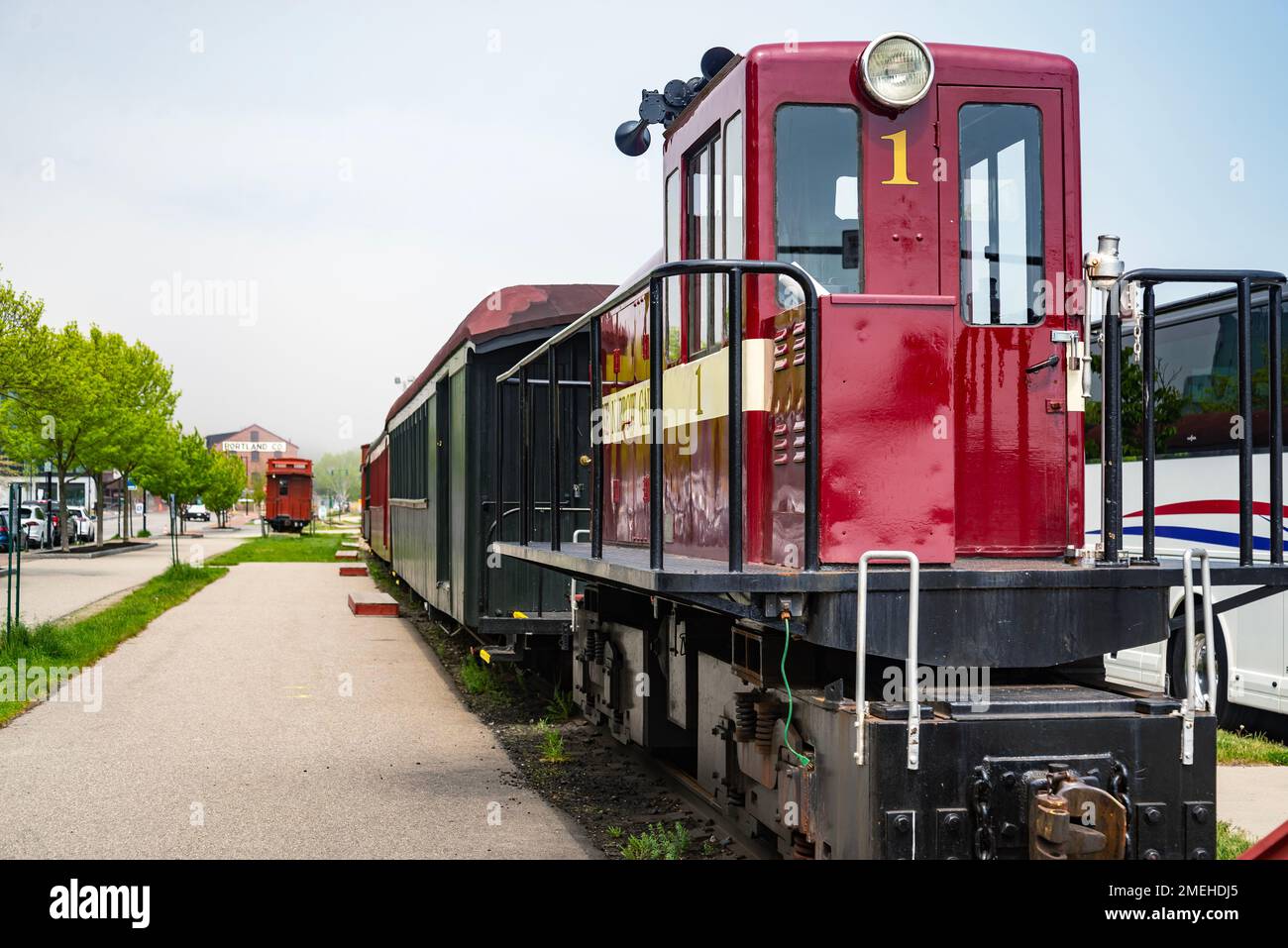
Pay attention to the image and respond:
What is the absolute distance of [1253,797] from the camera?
7.46 metres

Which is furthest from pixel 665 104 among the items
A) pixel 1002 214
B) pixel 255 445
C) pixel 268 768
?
pixel 255 445

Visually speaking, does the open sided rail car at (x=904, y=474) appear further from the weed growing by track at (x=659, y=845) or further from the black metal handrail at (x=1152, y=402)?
the weed growing by track at (x=659, y=845)

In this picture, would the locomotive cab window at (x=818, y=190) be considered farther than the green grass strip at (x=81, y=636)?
No

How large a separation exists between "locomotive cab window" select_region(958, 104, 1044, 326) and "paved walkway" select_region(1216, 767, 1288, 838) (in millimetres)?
2780

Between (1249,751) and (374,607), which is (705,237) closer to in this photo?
(1249,751)

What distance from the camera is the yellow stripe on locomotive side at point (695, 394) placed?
16.2ft

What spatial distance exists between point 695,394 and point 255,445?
6472 inches

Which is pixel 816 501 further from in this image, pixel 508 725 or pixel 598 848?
pixel 508 725

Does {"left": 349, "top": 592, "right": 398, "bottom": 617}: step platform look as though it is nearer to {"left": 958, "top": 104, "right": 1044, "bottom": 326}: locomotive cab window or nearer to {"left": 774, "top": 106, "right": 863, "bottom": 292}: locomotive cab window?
{"left": 774, "top": 106, "right": 863, "bottom": 292}: locomotive cab window

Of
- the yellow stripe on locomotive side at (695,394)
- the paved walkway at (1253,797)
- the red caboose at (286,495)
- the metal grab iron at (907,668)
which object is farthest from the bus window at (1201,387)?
the red caboose at (286,495)

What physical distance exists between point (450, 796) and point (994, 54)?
4832 mm

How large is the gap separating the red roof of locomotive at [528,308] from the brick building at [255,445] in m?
143

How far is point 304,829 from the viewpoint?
21.0 feet

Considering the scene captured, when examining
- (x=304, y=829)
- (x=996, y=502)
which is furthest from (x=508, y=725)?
(x=996, y=502)
